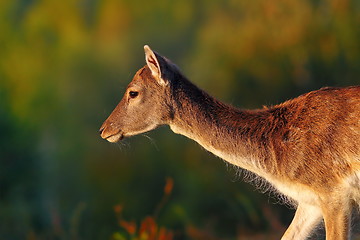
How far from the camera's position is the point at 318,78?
16.7 metres

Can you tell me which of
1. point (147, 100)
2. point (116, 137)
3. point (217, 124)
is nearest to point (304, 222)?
point (217, 124)

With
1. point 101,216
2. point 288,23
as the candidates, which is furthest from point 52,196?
point 288,23

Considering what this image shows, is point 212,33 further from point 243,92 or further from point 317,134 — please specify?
point 317,134

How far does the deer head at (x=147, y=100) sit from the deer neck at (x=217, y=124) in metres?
0.12

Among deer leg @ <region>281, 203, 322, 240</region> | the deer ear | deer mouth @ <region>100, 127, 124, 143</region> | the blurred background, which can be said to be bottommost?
deer mouth @ <region>100, 127, 124, 143</region>

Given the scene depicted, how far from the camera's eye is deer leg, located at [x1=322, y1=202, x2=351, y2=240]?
262 inches

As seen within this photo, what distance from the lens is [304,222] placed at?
7.26m

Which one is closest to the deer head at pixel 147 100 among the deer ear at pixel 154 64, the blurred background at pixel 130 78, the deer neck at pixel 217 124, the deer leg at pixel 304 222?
the deer ear at pixel 154 64

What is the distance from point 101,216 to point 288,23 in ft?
20.3

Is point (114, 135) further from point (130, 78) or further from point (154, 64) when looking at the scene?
point (130, 78)

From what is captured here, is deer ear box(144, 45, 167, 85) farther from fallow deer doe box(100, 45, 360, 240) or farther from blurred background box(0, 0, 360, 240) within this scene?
blurred background box(0, 0, 360, 240)

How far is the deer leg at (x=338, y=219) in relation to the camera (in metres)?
6.66

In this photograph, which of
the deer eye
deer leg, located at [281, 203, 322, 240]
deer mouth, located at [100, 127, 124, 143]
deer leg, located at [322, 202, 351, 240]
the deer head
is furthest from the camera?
deer mouth, located at [100, 127, 124, 143]

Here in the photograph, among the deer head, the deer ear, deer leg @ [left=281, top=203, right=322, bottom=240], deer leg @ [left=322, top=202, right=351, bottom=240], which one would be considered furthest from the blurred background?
→ deer leg @ [left=322, top=202, right=351, bottom=240]
